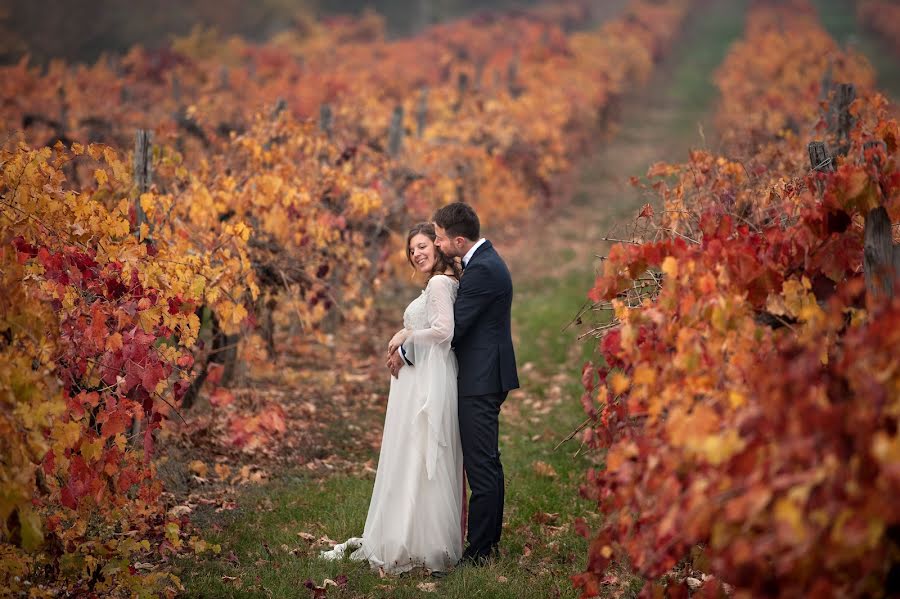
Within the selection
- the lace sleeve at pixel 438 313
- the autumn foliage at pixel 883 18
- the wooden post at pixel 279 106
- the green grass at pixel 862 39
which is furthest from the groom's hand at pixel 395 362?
the autumn foliage at pixel 883 18

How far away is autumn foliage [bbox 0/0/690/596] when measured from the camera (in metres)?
3.51

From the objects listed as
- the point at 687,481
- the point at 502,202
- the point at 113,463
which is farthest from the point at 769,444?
the point at 502,202

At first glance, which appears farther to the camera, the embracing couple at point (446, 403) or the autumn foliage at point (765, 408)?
the embracing couple at point (446, 403)

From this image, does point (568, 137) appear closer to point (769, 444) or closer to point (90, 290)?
point (90, 290)

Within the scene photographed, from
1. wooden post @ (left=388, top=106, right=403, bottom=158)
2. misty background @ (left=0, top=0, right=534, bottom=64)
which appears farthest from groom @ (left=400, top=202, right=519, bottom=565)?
misty background @ (left=0, top=0, right=534, bottom=64)

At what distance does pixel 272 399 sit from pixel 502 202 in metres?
8.56

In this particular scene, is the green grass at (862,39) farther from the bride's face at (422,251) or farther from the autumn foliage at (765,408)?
the autumn foliage at (765,408)

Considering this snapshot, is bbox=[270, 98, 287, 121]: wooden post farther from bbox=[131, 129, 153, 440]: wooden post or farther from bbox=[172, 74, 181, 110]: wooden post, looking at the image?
bbox=[172, 74, 181, 110]: wooden post

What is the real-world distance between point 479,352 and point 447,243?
0.61m

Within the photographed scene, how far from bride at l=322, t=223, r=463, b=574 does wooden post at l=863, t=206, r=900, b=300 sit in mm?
2112

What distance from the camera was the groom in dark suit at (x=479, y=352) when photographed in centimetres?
447

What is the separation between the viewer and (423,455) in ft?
15.0

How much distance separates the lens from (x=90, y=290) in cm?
443

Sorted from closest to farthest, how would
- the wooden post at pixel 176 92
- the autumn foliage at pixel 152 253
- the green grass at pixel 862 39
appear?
the autumn foliage at pixel 152 253, the wooden post at pixel 176 92, the green grass at pixel 862 39
